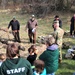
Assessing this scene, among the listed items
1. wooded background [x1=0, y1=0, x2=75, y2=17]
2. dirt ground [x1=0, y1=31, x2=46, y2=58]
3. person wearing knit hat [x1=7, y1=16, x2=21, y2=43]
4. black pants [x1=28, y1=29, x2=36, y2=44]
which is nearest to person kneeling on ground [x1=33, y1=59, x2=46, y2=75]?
dirt ground [x1=0, y1=31, x2=46, y2=58]

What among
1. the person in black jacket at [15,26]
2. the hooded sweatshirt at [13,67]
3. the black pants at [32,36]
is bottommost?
Result: the black pants at [32,36]

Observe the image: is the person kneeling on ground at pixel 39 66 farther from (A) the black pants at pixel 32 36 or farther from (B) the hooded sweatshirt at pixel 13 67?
(A) the black pants at pixel 32 36

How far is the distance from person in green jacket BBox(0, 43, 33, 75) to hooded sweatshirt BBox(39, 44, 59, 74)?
140cm

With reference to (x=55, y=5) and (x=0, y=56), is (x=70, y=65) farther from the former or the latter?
(x=55, y=5)

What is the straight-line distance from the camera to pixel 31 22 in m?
14.0

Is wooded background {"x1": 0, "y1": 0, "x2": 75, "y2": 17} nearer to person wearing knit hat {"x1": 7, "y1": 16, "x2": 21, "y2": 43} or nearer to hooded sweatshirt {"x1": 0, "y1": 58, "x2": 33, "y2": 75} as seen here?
person wearing knit hat {"x1": 7, "y1": 16, "x2": 21, "y2": 43}

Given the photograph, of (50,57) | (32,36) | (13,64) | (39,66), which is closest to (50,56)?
(50,57)

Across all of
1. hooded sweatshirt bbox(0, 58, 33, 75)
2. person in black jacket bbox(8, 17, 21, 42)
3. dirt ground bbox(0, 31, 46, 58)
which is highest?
hooded sweatshirt bbox(0, 58, 33, 75)

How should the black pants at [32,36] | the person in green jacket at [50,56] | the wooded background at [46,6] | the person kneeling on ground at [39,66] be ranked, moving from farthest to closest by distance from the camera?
the wooded background at [46,6]
the black pants at [32,36]
the person in green jacket at [50,56]
the person kneeling on ground at [39,66]

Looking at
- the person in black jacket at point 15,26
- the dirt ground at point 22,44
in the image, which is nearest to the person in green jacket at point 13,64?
the dirt ground at point 22,44

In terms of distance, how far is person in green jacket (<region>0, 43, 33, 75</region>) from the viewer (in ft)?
13.0

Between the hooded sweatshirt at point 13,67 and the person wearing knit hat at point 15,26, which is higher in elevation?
the hooded sweatshirt at point 13,67

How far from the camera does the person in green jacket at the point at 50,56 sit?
543 centimetres

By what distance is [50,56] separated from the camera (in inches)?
219
